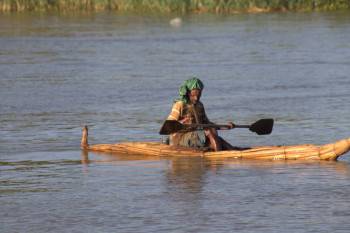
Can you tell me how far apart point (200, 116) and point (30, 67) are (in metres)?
16.7

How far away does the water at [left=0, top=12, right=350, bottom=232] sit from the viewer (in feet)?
42.6

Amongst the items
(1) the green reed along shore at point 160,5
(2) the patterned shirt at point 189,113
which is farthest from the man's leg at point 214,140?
(1) the green reed along shore at point 160,5

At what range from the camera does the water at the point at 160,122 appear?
12977mm

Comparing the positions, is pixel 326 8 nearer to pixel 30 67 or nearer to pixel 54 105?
pixel 30 67

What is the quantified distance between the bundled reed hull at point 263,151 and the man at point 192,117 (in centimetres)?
18

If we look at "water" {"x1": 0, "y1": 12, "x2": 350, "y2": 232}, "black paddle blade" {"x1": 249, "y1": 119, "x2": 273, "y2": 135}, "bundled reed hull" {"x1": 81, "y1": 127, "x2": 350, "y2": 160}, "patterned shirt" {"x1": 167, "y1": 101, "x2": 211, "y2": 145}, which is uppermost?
"patterned shirt" {"x1": 167, "y1": 101, "x2": 211, "y2": 145}

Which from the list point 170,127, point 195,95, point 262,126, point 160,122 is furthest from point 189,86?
point 160,122

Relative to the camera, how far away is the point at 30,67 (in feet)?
107

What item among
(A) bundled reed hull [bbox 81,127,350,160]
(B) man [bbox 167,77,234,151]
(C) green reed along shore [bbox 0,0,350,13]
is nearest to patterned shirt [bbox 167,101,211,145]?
(B) man [bbox 167,77,234,151]

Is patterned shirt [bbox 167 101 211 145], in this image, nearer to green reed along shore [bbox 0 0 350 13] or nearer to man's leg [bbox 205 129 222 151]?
man's leg [bbox 205 129 222 151]

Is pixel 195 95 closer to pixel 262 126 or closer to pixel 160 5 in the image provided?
pixel 262 126

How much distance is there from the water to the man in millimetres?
354

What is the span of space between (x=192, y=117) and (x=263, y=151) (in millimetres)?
1031

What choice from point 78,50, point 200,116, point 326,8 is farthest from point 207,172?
point 326,8
